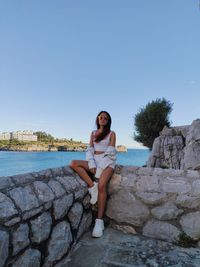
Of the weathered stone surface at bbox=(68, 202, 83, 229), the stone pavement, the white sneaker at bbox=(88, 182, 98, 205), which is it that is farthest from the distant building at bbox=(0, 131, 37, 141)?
the stone pavement

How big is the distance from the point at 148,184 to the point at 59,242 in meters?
1.18

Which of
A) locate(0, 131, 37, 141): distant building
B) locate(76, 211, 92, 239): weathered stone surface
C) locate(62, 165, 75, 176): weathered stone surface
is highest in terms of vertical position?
locate(0, 131, 37, 141): distant building

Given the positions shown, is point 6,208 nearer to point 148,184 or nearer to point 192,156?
point 148,184

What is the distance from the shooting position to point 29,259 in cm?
164

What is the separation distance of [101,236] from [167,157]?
400 inches

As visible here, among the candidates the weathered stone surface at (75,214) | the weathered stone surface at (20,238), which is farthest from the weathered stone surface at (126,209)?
the weathered stone surface at (20,238)

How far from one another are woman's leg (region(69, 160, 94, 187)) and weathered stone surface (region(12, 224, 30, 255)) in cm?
115

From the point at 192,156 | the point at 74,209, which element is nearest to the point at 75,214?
the point at 74,209

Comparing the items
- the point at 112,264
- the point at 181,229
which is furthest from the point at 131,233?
the point at 112,264

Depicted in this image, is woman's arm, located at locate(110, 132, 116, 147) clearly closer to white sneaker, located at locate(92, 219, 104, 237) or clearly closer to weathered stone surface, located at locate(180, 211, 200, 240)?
white sneaker, located at locate(92, 219, 104, 237)

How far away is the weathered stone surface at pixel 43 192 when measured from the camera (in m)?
1.90

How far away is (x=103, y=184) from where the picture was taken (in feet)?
8.89

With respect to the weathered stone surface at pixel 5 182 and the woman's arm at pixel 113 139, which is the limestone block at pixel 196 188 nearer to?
the woman's arm at pixel 113 139

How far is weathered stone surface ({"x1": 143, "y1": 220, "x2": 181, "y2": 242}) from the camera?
8.34 ft
